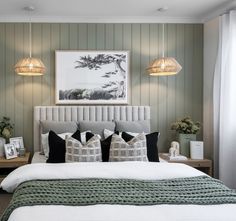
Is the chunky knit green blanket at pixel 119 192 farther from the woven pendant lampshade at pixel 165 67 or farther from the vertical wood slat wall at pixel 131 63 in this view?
the vertical wood slat wall at pixel 131 63

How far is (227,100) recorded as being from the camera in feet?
13.0

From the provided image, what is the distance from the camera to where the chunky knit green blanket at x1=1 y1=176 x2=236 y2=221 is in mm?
2043

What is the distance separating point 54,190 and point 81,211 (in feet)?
1.37

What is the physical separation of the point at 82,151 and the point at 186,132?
1760 millimetres

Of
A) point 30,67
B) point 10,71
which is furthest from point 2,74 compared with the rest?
point 30,67

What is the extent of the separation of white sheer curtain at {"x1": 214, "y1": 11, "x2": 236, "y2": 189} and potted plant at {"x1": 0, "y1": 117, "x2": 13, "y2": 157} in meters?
2.85

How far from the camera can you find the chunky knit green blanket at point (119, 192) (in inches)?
80.4

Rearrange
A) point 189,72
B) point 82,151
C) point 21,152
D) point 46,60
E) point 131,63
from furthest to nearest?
1. point 189,72
2. point 131,63
3. point 46,60
4. point 21,152
5. point 82,151

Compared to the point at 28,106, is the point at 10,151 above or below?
below

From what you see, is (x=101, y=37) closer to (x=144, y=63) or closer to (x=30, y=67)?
(x=144, y=63)

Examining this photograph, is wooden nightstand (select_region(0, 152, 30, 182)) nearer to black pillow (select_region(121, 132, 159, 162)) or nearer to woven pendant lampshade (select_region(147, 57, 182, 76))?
black pillow (select_region(121, 132, 159, 162))

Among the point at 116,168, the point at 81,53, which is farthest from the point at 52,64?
the point at 116,168

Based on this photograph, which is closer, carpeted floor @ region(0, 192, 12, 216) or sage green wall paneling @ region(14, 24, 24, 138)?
carpeted floor @ region(0, 192, 12, 216)

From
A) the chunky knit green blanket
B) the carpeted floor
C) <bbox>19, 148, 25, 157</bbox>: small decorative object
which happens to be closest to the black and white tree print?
<bbox>19, 148, 25, 157</bbox>: small decorative object
